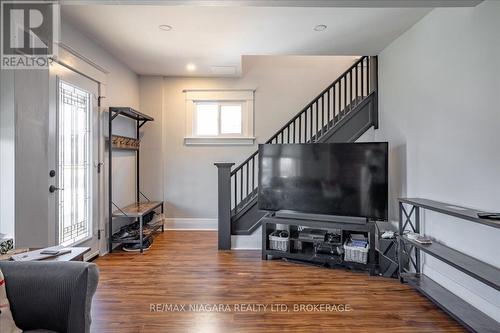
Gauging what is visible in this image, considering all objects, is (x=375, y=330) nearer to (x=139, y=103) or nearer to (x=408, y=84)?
(x=408, y=84)

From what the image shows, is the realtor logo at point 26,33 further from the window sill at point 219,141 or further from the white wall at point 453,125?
the white wall at point 453,125

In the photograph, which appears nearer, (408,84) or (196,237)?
(408,84)

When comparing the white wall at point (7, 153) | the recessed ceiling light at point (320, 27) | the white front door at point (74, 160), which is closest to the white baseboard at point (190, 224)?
the white front door at point (74, 160)

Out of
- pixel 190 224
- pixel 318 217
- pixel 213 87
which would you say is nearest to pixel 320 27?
pixel 318 217

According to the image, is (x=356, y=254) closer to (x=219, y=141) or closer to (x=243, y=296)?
(x=243, y=296)

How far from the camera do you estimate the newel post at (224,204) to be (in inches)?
158

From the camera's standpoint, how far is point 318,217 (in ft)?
11.7

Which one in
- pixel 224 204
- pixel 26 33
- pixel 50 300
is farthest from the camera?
pixel 224 204

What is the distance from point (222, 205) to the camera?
4035 millimetres

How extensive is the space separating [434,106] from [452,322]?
196 centimetres

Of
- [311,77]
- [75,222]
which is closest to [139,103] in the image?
[75,222]

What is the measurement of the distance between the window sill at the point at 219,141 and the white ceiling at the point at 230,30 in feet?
4.68

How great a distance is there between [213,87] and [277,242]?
3.07 m

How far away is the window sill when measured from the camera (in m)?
5.22
